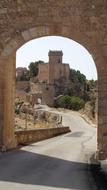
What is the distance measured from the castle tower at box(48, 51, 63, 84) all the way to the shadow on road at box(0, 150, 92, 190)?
2966 inches

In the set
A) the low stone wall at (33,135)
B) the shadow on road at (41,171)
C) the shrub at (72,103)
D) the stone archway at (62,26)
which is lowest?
the shrub at (72,103)

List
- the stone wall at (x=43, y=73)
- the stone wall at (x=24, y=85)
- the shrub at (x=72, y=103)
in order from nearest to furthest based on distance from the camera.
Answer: the shrub at (x=72, y=103) → the stone wall at (x=24, y=85) → the stone wall at (x=43, y=73)

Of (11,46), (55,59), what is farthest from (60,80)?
(11,46)

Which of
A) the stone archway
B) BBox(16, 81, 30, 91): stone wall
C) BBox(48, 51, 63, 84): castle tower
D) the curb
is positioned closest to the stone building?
BBox(48, 51, 63, 84): castle tower

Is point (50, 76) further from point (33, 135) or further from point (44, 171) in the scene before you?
point (44, 171)

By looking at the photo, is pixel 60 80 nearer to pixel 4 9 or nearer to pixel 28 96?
pixel 28 96

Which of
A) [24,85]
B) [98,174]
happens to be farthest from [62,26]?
[24,85]

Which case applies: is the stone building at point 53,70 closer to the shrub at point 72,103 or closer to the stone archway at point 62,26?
the shrub at point 72,103

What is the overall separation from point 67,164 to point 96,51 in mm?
3121

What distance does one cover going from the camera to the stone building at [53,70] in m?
88.3

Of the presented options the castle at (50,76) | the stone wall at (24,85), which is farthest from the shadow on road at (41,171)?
the stone wall at (24,85)

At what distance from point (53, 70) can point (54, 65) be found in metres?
1.07

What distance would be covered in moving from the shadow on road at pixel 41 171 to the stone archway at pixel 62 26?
1142 millimetres

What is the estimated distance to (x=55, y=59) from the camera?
295ft
